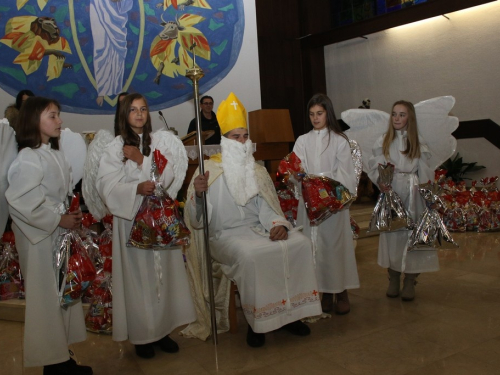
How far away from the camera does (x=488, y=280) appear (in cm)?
473

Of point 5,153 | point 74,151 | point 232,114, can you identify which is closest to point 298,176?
point 232,114

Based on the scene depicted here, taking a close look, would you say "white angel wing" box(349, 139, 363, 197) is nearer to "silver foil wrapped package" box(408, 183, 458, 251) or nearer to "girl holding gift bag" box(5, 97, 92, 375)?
"silver foil wrapped package" box(408, 183, 458, 251)

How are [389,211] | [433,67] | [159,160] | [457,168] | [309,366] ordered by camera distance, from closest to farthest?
[309,366] → [159,160] → [389,211] → [457,168] → [433,67]

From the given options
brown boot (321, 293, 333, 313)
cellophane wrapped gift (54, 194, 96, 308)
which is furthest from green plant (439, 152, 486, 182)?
cellophane wrapped gift (54, 194, 96, 308)

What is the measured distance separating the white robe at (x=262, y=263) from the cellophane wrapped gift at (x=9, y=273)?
2.02 m

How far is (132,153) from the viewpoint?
128 inches

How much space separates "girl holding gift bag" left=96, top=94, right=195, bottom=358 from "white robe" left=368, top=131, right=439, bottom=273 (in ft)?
6.46

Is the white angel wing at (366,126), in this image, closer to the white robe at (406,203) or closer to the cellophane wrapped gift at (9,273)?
the white robe at (406,203)

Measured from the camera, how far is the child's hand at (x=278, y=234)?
3551 mm

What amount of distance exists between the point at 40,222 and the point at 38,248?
0.57 ft

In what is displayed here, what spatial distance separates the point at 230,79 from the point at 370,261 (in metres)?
4.52

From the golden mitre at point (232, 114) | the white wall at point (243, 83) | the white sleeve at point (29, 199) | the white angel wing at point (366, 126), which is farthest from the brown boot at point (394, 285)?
the white wall at point (243, 83)

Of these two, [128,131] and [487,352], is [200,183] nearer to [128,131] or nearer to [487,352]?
[128,131]

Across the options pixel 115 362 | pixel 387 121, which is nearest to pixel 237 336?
pixel 115 362
